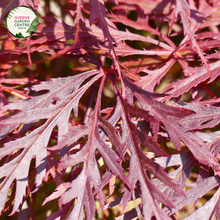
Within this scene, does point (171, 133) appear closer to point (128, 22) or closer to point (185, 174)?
point (185, 174)

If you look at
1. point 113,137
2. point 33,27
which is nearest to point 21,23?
point 33,27

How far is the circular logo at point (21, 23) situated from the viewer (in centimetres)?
68

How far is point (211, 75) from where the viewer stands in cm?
67

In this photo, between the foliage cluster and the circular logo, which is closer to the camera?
the foliage cluster

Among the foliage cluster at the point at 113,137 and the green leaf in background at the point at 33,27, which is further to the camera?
the green leaf in background at the point at 33,27

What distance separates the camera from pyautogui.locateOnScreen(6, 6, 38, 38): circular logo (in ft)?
2.25

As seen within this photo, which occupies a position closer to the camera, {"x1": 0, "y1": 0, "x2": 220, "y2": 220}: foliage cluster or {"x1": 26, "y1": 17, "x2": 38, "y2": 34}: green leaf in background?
{"x1": 0, "y1": 0, "x2": 220, "y2": 220}: foliage cluster

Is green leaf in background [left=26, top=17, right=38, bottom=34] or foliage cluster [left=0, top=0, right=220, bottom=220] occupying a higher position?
green leaf in background [left=26, top=17, right=38, bottom=34]

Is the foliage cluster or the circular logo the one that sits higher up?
the circular logo

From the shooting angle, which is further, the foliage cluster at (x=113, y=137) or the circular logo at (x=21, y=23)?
the circular logo at (x=21, y=23)

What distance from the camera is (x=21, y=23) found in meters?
0.70

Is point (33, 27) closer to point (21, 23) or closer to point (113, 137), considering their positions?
point (21, 23)

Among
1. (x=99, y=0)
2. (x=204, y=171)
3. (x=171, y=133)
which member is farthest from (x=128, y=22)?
(x=204, y=171)

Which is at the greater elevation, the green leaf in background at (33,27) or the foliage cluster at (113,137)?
the green leaf in background at (33,27)
